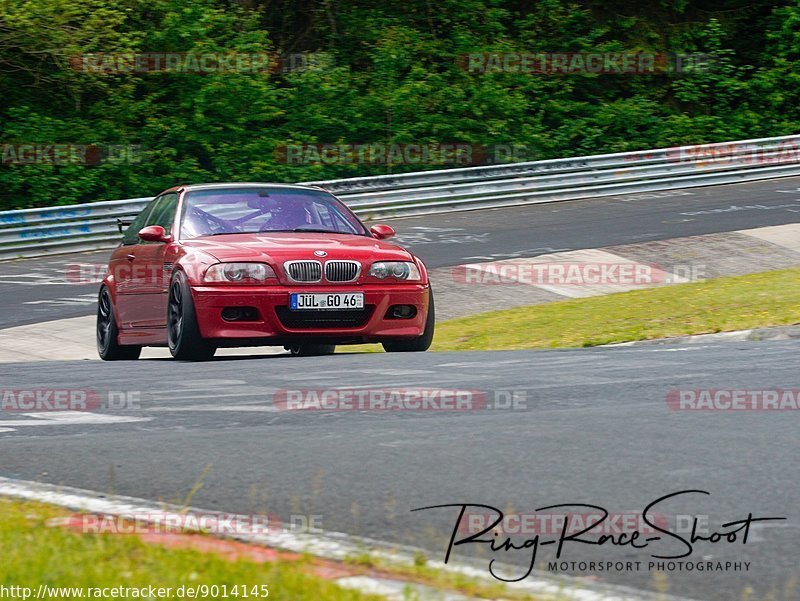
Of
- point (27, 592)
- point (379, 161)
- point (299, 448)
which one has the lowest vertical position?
point (379, 161)

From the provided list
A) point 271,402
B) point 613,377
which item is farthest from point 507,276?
point 271,402

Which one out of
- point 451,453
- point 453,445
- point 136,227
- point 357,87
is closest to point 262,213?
point 136,227

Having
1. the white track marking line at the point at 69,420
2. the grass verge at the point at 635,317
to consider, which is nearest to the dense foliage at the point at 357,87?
the grass verge at the point at 635,317

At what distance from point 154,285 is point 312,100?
19655mm

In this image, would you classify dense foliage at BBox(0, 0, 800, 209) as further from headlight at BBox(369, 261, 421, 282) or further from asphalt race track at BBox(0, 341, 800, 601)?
asphalt race track at BBox(0, 341, 800, 601)

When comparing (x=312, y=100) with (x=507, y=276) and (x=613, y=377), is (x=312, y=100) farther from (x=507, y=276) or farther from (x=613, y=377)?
(x=613, y=377)

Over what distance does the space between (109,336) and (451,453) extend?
6871mm

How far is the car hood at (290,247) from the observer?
9.73 m

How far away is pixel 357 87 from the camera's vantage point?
31.2 metres

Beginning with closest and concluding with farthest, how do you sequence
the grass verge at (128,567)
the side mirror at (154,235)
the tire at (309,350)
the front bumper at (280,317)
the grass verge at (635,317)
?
1. the grass verge at (128,567)
2. the front bumper at (280,317)
3. the side mirror at (154,235)
4. the tire at (309,350)
5. the grass verge at (635,317)

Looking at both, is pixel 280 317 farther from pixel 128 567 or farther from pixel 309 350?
pixel 128 567

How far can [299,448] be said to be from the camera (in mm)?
5961

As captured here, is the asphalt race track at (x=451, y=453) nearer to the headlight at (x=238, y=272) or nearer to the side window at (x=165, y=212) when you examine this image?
the headlight at (x=238, y=272)

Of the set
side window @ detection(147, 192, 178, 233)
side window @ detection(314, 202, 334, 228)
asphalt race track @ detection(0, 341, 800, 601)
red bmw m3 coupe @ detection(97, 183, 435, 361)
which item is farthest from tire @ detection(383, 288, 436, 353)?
side window @ detection(147, 192, 178, 233)
